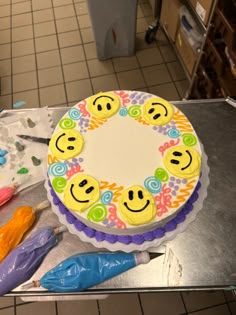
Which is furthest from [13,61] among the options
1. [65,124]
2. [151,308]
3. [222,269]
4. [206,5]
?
[222,269]

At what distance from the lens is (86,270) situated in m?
0.80

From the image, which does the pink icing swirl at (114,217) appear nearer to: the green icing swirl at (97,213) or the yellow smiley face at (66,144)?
the green icing swirl at (97,213)

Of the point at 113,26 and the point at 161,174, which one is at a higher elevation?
the point at 161,174

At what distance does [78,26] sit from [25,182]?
6.66 feet

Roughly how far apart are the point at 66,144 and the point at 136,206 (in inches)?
11.5

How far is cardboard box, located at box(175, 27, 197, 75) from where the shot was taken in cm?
→ 191

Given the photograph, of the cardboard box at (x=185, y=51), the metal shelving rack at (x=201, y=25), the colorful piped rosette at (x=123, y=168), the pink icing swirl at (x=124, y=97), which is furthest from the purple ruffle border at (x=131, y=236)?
the cardboard box at (x=185, y=51)

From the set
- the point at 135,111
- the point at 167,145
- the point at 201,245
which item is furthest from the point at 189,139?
the point at 201,245

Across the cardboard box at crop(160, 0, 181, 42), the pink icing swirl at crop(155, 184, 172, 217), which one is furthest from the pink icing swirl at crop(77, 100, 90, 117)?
the cardboard box at crop(160, 0, 181, 42)

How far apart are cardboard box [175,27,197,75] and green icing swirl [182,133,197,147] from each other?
113 cm

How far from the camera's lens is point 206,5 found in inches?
60.7

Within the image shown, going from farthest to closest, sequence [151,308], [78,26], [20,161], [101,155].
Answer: [78,26], [151,308], [20,161], [101,155]

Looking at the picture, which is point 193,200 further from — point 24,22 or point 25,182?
point 24,22

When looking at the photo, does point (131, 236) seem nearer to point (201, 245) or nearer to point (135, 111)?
point (201, 245)
